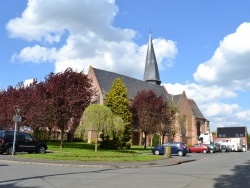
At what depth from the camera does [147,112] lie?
48.2 metres

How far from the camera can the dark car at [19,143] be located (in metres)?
25.9

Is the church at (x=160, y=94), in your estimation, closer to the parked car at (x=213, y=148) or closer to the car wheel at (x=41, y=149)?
the parked car at (x=213, y=148)

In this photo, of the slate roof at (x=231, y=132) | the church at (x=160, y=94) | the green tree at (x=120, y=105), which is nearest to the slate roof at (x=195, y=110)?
the church at (x=160, y=94)

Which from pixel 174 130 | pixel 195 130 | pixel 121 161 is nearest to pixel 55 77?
pixel 121 161

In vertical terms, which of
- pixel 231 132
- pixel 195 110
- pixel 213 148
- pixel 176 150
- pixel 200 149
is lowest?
pixel 176 150

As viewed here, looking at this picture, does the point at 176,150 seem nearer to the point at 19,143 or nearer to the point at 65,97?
the point at 65,97

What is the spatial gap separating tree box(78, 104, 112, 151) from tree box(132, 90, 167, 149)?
15300 mm

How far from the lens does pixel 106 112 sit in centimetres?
3325

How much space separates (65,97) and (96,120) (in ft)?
14.4

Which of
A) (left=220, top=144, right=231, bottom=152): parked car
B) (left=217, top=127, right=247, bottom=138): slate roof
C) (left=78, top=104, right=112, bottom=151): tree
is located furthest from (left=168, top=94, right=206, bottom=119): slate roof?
(left=78, top=104, right=112, bottom=151): tree

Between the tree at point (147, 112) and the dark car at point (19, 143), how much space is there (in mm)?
21488

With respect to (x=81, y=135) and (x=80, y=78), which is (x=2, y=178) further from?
(x=80, y=78)

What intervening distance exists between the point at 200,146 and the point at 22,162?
36.2 metres

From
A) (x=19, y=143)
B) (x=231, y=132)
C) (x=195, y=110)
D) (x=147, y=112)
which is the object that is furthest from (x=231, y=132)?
(x=19, y=143)
